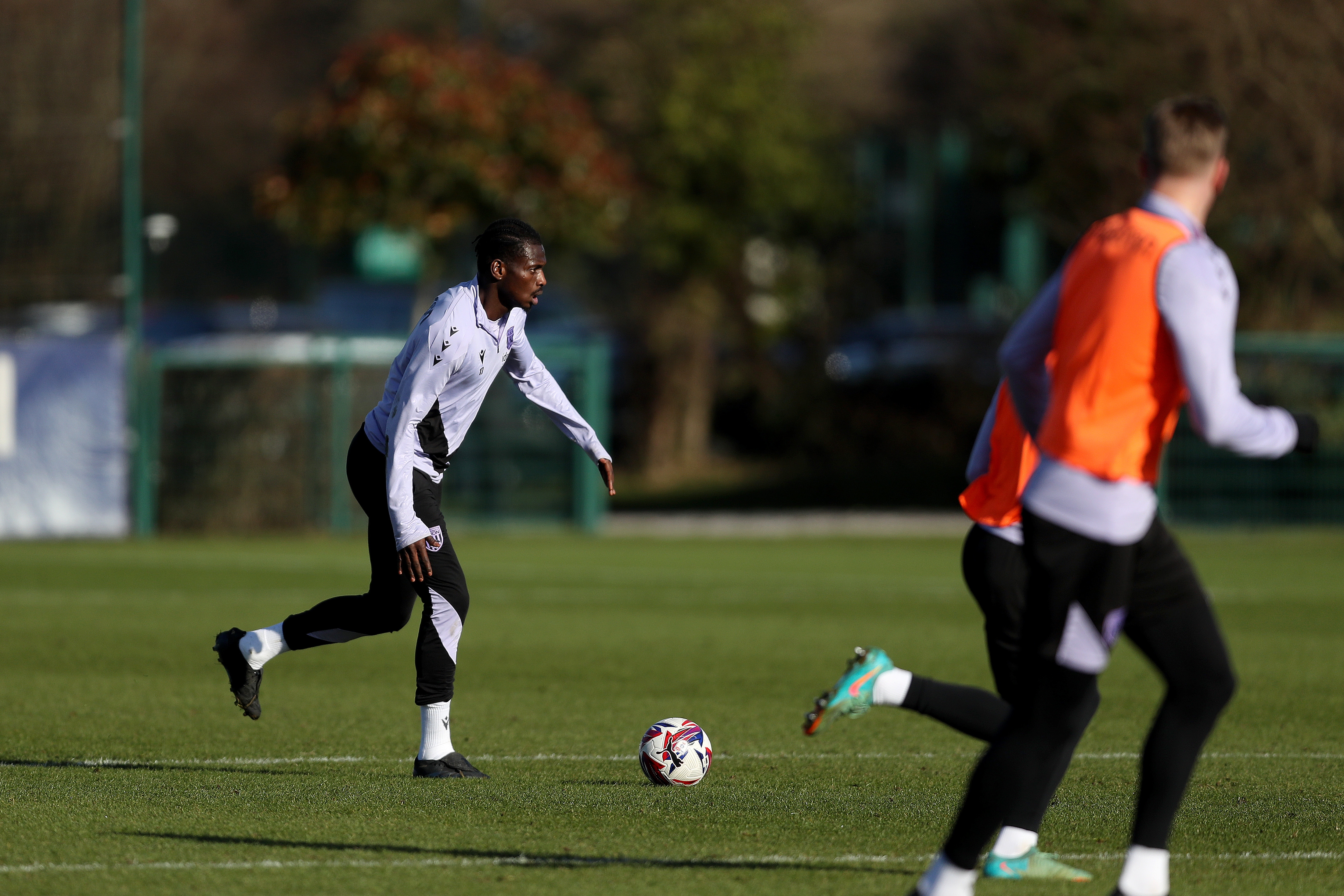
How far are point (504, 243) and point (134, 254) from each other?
15511 millimetres

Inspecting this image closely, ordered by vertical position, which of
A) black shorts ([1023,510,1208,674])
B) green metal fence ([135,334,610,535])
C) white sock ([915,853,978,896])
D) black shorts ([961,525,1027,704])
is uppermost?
black shorts ([1023,510,1208,674])

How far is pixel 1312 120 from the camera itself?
24.4 metres

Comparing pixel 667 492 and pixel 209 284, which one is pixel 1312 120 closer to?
pixel 667 492

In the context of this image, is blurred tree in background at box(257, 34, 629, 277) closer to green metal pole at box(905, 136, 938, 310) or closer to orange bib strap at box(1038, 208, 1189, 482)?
orange bib strap at box(1038, 208, 1189, 482)

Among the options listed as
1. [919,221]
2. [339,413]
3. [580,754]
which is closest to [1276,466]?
[339,413]

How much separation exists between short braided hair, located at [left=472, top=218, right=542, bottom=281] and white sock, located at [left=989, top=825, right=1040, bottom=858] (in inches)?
116

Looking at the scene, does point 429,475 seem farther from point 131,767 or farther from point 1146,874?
point 1146,874

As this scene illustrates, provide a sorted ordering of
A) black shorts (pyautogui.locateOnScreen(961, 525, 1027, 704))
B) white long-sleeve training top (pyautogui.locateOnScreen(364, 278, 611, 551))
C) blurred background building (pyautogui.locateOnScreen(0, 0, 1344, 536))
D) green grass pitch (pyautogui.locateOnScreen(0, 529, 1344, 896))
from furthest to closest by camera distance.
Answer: blurred background building (pyautogui.locateOnScreen(0, 0, 1344, 536)) → white long-sleeve training top (pyautogui.locateOnScreen(364, 278, 611, 551)) → black shorts (pyautogui.locateOnScreen(961, 525, 1027, 704)) → green grass pitch (pyautogui.locateOnScreen(0, 529, 1344, 896))

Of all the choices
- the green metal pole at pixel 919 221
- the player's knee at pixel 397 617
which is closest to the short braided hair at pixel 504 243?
the player's knee at pixel 397 617

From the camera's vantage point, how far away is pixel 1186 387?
15.8ft

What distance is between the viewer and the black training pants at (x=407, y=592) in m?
7.53

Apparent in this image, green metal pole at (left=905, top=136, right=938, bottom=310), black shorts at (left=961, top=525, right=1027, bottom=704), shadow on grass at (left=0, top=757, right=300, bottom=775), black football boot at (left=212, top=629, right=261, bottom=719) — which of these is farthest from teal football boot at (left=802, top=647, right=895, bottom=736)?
green metal pole at (left=905, top=136, right=938, bottom=310)

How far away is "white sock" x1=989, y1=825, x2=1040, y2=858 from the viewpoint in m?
5.66

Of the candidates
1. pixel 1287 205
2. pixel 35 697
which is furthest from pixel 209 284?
pixel 35 697
